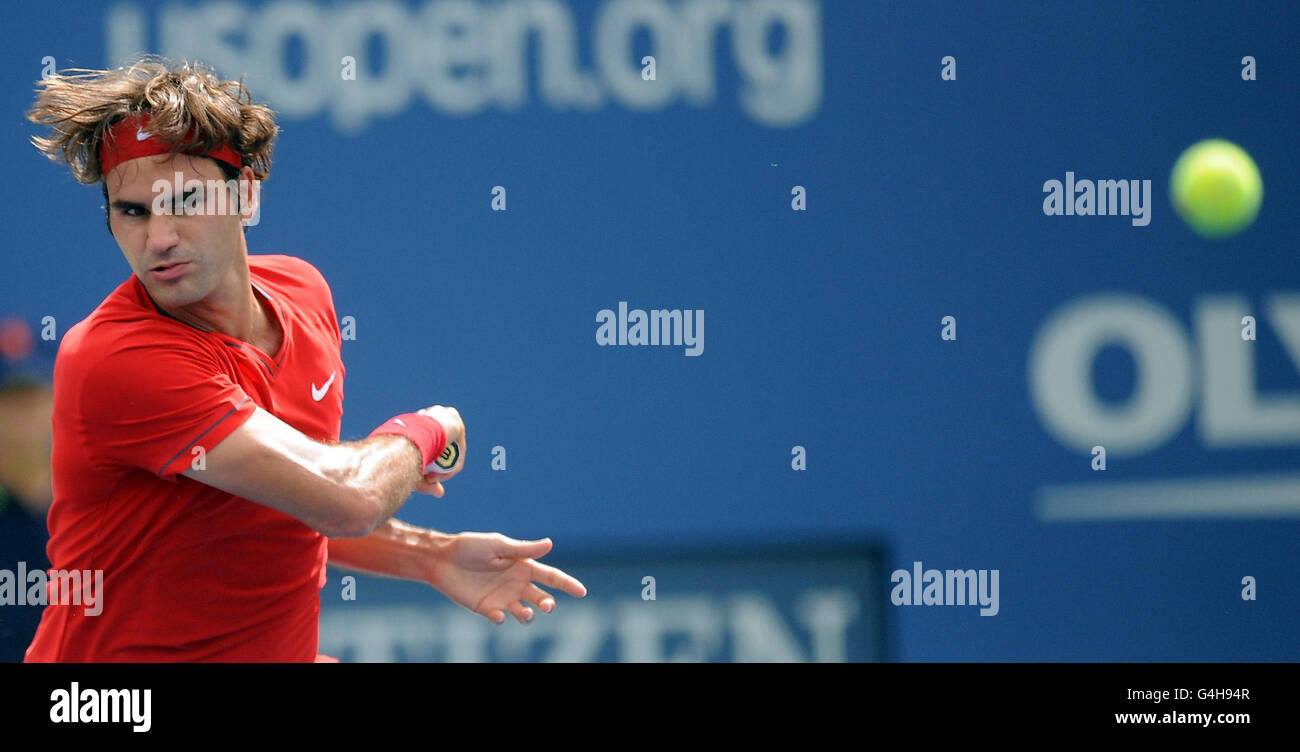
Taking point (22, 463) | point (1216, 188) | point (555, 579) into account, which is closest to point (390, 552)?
point (555, 579)

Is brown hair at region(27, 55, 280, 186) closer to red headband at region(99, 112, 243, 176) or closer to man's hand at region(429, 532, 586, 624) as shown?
red headband at region(99, 112, 243, 176)

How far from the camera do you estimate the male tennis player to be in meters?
2.06

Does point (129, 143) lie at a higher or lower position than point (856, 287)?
higher

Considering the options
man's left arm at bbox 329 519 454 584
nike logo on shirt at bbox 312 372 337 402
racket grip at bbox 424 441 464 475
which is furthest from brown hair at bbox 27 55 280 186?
man's left arm at bbox 329 519 454 584

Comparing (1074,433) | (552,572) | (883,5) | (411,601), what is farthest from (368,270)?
(1074,433)

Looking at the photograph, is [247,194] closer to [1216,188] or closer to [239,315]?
[239,315]

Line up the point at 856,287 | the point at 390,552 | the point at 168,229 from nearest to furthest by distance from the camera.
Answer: the point at 168,229, the point at 390,552, the point at 856,287

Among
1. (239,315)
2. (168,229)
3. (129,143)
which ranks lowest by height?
(239,315)

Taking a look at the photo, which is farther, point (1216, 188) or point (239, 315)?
point (1216, 188)

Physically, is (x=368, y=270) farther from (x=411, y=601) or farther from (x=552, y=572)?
(x=552, y=572)

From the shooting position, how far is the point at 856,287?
3498 millimetres

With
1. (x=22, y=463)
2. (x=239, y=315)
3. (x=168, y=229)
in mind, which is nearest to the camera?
(x=168, y=229)

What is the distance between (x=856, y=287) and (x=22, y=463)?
86.0 inches
